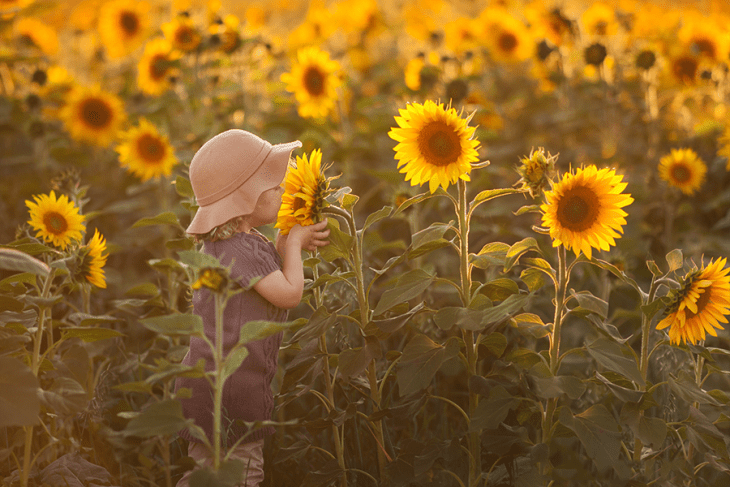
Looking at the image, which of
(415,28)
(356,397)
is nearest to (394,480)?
(356,397)

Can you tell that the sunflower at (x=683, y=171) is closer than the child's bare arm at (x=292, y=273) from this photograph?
No

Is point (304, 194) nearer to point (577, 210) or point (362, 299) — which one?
point (362, 299)

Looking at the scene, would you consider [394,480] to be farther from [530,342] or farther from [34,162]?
[34,162]

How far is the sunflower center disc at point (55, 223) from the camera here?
2133mm

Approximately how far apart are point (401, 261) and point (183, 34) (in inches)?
104

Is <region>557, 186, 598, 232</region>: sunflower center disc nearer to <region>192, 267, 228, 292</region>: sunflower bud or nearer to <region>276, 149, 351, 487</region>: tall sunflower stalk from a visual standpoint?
<region>276, 149, 351, 487</region>: tall sunflower stalk

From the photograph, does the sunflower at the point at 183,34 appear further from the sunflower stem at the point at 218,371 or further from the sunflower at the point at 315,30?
the sunflower stem at the point at 218,371

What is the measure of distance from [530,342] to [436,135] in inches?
38.0

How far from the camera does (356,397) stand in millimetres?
2410

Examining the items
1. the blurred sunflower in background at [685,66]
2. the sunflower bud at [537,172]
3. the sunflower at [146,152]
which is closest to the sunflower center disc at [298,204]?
the sunflower bud at [537,172]

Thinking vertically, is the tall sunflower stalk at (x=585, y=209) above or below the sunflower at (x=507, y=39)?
below

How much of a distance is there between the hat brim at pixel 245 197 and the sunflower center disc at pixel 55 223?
58 centimetres

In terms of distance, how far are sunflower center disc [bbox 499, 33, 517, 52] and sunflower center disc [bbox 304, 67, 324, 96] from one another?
6.31 feet

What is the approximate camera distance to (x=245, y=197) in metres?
1.82
